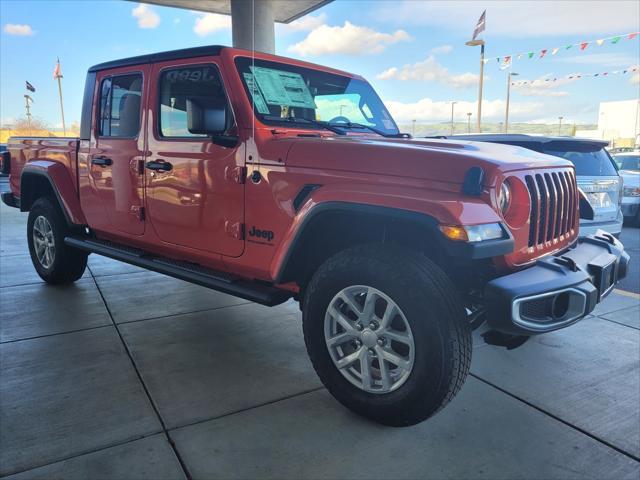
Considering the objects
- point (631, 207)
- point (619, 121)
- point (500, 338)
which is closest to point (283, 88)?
point (500, 338)

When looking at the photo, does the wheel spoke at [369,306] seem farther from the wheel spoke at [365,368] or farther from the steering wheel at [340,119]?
the steering wheel at [340,119]

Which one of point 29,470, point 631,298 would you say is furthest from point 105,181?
point 631,298

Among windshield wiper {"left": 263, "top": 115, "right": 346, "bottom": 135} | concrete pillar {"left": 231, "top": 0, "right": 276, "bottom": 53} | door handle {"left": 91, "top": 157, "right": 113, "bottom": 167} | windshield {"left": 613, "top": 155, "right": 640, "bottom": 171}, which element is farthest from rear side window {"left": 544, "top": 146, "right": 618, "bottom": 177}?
concrete pillar {"left": 231, "top": 0, "right": 276, "bottom": 53}

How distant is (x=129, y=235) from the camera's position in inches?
160

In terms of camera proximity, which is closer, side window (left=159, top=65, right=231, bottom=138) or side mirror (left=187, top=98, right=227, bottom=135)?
side mirror (left=187, top=98, right=227, bottom=135)

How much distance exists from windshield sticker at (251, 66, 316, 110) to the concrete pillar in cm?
878

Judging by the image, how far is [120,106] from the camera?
4.16 meters

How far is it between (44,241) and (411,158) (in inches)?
163

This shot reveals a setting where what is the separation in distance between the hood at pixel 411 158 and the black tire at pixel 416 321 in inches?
15.9

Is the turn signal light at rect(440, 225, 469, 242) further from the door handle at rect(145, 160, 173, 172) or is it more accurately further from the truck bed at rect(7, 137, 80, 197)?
the truck bed at rect(7, 137, 80, 197)

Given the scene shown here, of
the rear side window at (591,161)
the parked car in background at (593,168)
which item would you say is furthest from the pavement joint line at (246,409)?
the rear side window at (591,161)

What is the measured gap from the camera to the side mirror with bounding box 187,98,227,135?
9.97ft

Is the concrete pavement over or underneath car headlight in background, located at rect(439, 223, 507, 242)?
underneath

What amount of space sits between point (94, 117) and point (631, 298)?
539cm
